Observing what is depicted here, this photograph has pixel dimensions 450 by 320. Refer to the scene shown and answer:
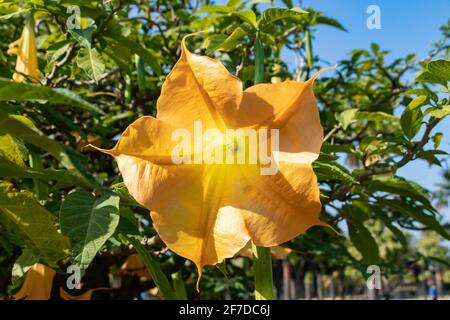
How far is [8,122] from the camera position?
63 cm

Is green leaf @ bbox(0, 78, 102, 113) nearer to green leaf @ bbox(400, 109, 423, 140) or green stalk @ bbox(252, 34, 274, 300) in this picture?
green stalk @ bbox(252, 34, 274, 300)

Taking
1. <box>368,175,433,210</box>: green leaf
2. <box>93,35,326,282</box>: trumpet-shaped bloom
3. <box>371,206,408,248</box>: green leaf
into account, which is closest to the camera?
<box>93,35,326,282</box>: trumpet-shaped bloom

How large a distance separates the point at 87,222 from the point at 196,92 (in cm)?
29

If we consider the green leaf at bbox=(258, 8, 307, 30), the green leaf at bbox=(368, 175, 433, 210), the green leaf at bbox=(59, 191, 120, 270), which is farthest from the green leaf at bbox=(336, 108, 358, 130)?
the green leaf at bbox=(59, 191, 120, 270)

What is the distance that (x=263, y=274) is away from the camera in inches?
33.5

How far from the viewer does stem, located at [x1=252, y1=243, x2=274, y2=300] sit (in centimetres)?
85

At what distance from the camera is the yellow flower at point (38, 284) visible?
55.6 inches

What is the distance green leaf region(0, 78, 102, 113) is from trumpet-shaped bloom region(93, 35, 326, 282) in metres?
0.17

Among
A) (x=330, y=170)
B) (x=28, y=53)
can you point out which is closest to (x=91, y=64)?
(x=28, y=53)

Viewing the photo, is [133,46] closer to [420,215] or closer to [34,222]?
[34,222]

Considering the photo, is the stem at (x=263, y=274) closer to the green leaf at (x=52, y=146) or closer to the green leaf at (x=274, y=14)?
the green leaf at (x=52, y=146)

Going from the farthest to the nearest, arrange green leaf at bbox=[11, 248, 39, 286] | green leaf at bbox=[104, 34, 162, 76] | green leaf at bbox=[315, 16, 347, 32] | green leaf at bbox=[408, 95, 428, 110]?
green leaf at bbox=[315, 16, 347, 32], green leaf at bbox=[104, 34, 162, 76], green leaf at bbox=[408, 95, 428, 110], green leaf at bbox=[11, 248, 39, 286]

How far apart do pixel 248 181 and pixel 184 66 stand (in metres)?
0.23
